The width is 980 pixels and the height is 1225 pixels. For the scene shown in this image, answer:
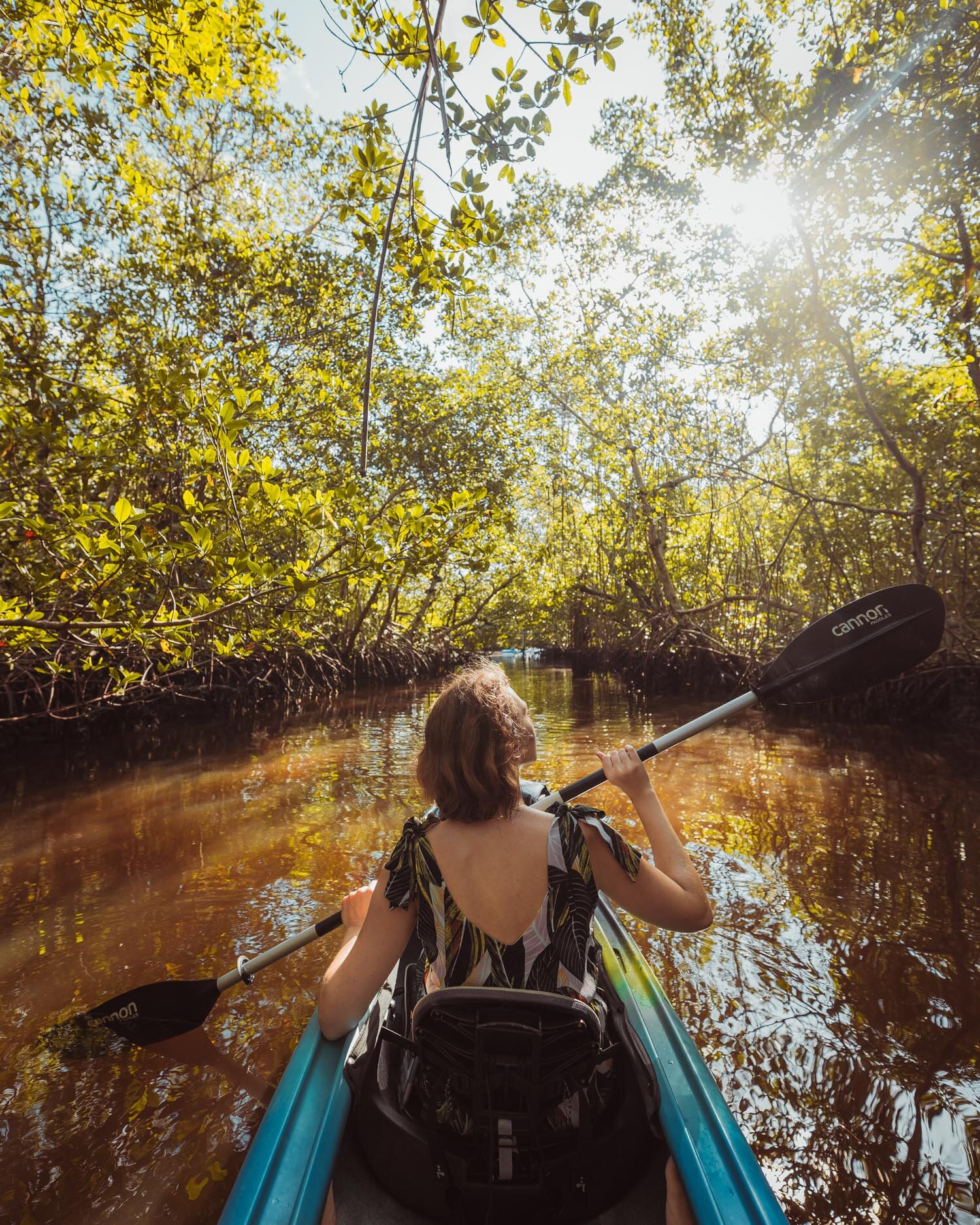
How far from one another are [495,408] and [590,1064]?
540 inches

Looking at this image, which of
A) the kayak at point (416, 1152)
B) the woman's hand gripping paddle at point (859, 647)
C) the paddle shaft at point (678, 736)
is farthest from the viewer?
the woman's hand gripping paddle at point (859, 647)

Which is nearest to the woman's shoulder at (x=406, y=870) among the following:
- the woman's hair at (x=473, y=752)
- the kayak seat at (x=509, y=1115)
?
the woman's hair at (x=473, y=752)

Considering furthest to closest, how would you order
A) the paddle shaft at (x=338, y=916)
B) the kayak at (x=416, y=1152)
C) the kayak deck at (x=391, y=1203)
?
the paddle shaft at (x=338, y=916), the kayak deck at (x=391, y=1203), the kayak at (x=416, y=1152)

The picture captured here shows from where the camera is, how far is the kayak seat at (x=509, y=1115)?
1.14m

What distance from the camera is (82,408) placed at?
426cm

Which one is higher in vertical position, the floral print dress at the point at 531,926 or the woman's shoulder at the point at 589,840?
the woman's shoulder at the point at 589,840

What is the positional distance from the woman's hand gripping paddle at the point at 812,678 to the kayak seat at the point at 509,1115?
122 cm

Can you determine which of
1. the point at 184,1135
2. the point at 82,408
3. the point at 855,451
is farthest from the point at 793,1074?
the point at 855,451

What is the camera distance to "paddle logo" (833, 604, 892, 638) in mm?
2598

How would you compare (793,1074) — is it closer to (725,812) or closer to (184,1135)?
(184,1135)

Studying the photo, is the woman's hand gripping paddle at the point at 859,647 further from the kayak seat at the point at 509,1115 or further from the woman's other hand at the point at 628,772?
the kayak seat at the point at 509,1115

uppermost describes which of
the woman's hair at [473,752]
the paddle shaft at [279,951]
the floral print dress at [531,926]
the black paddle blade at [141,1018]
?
the woman's hair at [473,752]

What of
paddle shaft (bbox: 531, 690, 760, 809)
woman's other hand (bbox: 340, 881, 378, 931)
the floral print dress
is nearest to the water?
woman's other hand (bbox: 340, 881, 378, 931)

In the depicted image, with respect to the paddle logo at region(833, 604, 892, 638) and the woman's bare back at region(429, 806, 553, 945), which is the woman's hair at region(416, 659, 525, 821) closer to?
the woman's bare back at region(429, 806, 553, 945)
